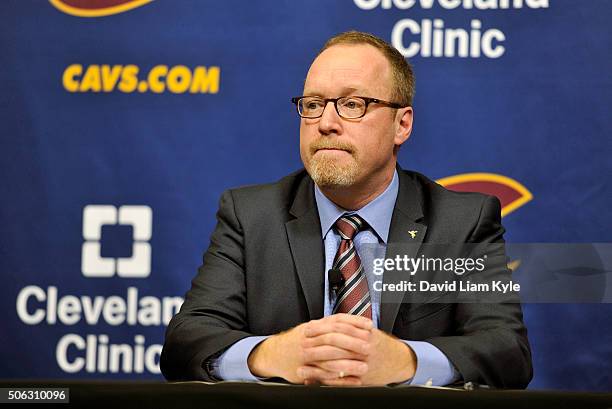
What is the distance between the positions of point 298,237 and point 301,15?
1306 millimetres

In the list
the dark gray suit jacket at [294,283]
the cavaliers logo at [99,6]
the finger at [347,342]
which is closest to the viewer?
the finger at [347,342]

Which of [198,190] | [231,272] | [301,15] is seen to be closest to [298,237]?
[231,272]

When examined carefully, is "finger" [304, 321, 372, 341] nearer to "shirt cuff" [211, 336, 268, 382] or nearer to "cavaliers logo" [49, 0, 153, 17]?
"shirt cuff" [211, 336, 268, 382]

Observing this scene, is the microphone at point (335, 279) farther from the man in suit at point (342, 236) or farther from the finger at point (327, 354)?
the finger at point (327, 354)

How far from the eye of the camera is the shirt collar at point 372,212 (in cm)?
243

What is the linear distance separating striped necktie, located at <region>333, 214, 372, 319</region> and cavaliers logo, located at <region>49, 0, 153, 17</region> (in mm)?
1603

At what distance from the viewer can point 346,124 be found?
240 centimetres

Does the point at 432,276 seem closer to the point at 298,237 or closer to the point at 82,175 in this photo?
the point at 298,237

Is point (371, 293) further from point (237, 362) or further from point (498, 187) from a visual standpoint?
point (498, 187)

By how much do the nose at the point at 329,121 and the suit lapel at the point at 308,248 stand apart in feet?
0.78

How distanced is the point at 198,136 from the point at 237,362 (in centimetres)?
153

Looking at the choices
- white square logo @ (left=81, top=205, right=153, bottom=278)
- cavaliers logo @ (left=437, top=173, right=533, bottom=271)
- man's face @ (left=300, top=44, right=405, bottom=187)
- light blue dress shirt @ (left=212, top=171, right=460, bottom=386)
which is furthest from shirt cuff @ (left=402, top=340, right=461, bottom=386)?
white square logo @ (left=81, top=205, right=153, bottom=278)

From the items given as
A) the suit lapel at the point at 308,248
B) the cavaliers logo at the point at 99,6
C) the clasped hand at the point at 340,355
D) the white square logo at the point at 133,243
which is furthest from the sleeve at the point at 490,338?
the cavaliers logo at the point at 99,6

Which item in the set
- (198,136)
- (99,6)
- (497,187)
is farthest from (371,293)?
(99,6)
